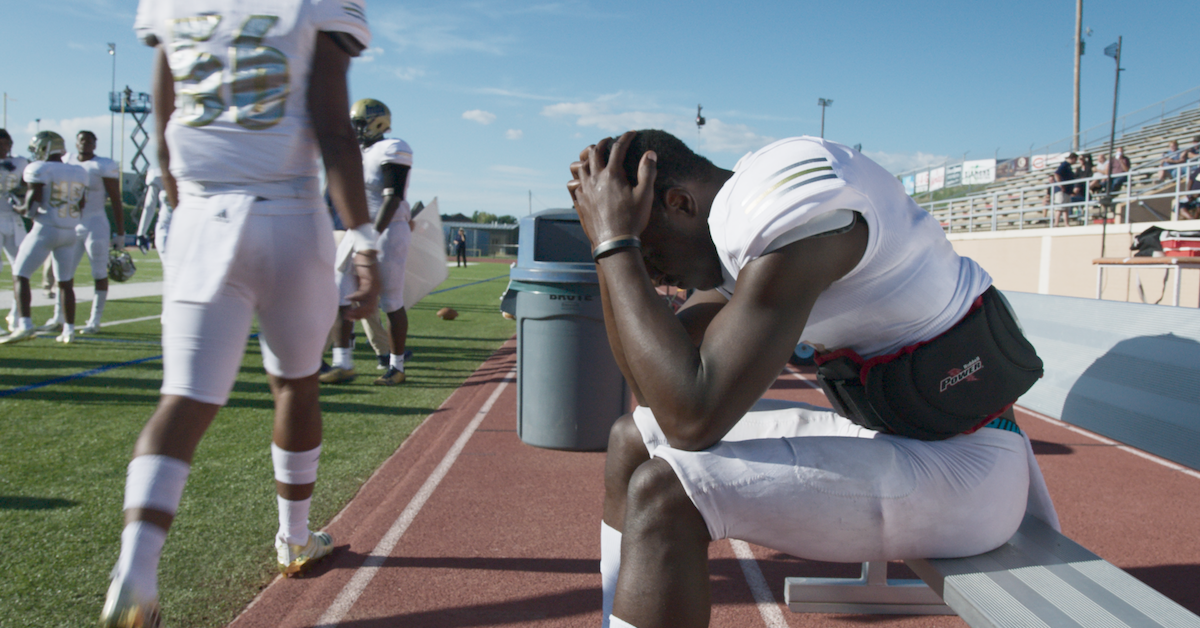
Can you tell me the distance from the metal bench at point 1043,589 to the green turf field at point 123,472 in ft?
7.40

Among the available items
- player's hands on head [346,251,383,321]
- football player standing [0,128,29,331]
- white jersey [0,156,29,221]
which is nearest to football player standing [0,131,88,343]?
football player standing [0,128,29,331]

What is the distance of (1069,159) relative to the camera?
20859 millimetres

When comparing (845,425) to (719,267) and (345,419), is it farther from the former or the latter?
(345,419)

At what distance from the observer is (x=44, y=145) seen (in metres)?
7.96

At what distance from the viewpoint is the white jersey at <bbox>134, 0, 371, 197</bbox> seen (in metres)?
2.13

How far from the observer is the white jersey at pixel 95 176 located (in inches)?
322

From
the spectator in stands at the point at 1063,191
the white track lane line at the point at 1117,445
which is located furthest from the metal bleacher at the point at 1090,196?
the white track lane line at the point at 1117,445

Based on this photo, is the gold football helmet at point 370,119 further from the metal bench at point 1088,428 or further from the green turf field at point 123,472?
the metal bench at point 1088,428

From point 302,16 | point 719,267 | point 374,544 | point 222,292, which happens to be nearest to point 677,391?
point 719,267

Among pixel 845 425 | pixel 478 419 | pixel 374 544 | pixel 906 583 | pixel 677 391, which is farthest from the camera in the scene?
pixel 478 419

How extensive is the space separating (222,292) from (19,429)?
390cm

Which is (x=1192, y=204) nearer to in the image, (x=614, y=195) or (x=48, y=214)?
(x=614, y=195)

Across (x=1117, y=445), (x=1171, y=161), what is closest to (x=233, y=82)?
(x=1117, y=445)

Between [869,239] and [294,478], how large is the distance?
2184 mm
